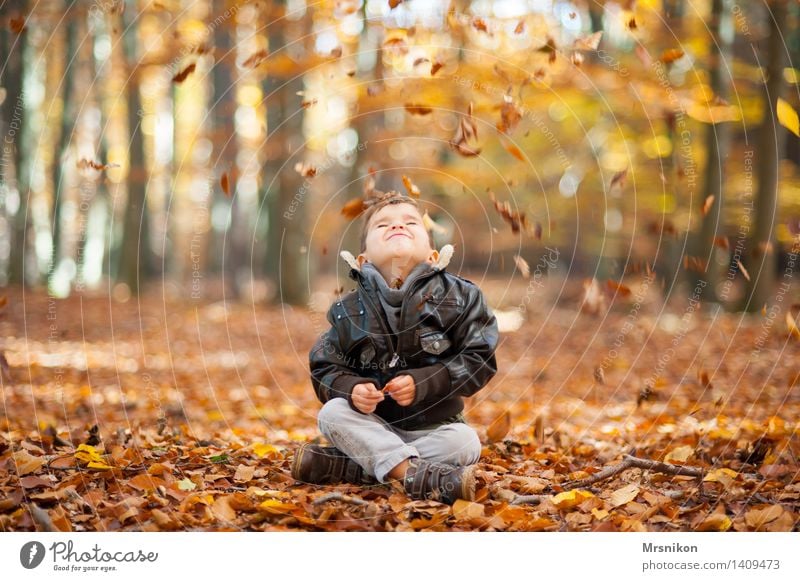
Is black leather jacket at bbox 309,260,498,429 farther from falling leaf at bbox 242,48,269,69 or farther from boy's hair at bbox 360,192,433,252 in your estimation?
falling leaf at bbox 242,48,269,69

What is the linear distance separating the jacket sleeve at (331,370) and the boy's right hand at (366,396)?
73 millimetres

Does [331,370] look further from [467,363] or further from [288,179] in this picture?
[288,179]

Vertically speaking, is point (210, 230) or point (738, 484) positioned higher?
point (210, 230)

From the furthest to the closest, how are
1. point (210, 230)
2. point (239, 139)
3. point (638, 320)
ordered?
point (210, 230) < point (239, 139) < point (638, 320)

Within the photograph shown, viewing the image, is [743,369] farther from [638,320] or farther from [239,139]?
[239,139]

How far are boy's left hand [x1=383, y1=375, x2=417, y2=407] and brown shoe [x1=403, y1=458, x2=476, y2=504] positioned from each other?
27 centimetres

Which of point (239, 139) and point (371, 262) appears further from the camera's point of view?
point (239, 139)

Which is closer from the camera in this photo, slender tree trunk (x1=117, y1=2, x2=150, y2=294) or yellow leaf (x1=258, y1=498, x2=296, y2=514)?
yellow leaf (x1=258, y1=498, x2=296, y2=514)

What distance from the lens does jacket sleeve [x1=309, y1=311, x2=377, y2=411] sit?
313 centimetres

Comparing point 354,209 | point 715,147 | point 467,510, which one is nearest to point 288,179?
point 715,147

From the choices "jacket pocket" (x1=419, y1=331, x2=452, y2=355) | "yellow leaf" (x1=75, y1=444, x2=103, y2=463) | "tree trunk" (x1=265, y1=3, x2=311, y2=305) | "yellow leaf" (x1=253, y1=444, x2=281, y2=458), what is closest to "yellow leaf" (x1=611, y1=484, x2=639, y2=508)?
"jacket pocket" (x1=419, y1=331, x2=452, y2=355)

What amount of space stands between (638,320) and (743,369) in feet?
13.6
